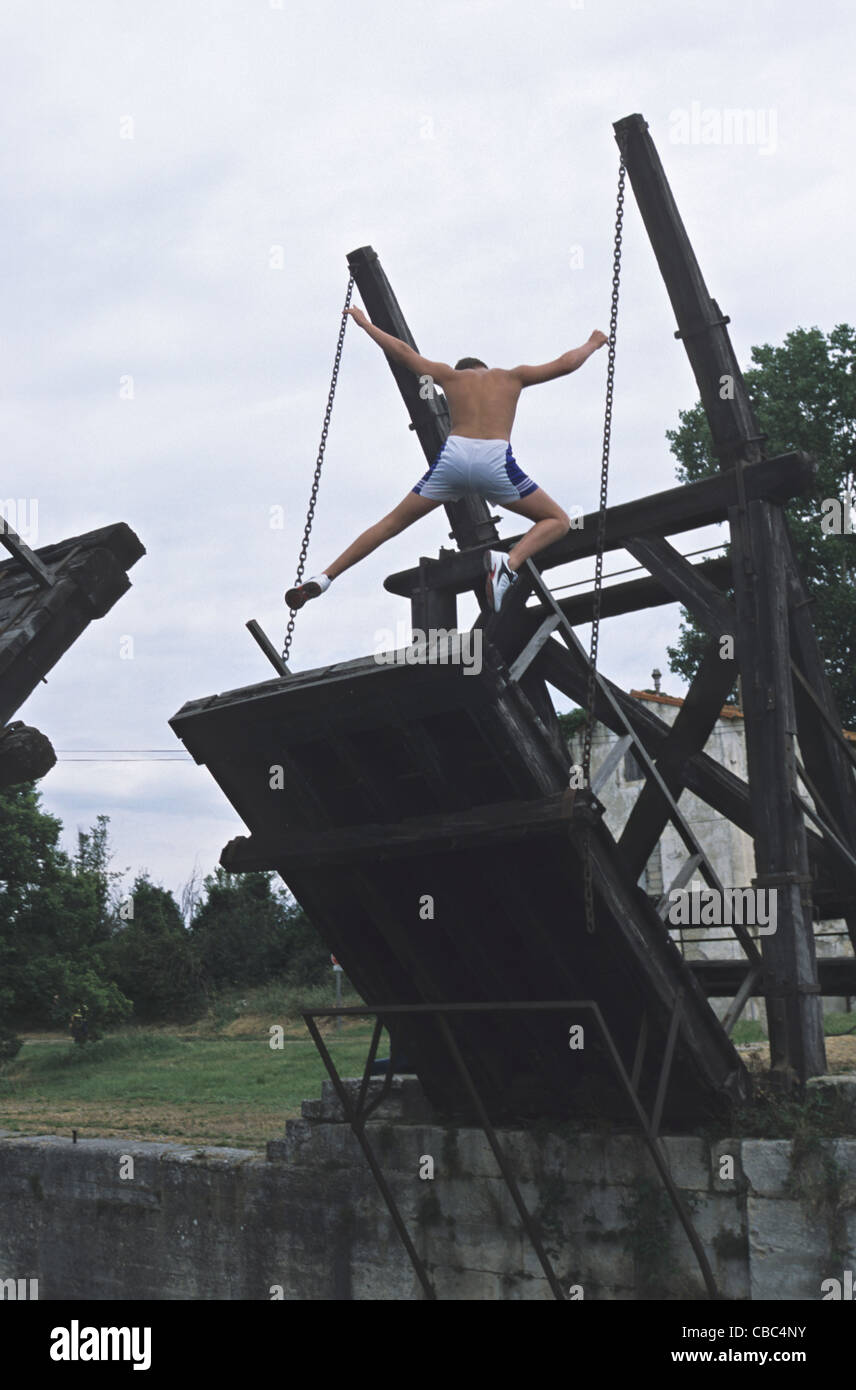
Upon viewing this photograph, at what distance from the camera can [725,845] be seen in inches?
1091

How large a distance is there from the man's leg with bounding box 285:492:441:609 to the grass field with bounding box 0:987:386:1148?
19.0 ft

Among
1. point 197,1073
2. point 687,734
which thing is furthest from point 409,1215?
point 197,1073

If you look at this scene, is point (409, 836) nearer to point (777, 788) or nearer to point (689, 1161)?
point (777, 788)

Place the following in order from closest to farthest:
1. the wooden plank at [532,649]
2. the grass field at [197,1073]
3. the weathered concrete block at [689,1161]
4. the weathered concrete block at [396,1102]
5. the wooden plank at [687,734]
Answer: the wooden plank at [532,649], the weathered concrete block at [689,1161], the wooden plank at [687,734], the weathered concrete block at [396,1102], the grass field at [197,1073]

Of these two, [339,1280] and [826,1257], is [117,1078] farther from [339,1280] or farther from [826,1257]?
[826,1257]

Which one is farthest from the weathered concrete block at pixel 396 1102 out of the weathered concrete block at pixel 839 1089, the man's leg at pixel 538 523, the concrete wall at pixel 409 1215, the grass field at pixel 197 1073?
the man's leg at pixel 538 523

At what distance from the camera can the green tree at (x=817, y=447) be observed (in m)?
30.5

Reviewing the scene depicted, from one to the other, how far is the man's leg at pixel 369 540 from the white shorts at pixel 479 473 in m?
0.14

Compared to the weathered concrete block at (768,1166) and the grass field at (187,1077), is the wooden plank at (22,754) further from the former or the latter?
the grass field at (187,1077)

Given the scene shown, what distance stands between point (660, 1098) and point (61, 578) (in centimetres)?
423

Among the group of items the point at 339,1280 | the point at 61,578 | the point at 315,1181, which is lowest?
the point at 339,1280

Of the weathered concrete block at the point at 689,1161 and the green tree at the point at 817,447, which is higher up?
the green tree at the point at 817,447

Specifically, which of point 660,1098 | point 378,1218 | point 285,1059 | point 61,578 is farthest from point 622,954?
point 285,1059

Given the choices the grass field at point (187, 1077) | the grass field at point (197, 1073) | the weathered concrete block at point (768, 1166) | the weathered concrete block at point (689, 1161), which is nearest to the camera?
the weathered concrete block at point (768, 1166)
